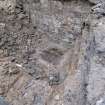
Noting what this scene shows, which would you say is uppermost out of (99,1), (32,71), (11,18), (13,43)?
(99,1)

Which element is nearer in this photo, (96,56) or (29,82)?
(96,56)

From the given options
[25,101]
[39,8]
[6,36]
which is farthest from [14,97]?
[39,8]

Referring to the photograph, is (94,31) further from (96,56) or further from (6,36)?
(6,36)

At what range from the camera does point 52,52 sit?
382 centimetres

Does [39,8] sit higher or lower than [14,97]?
higher

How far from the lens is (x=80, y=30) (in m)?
3.45

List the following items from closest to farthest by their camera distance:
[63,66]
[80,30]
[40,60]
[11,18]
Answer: [80,30] < [63,66] < [40,60] < [11,18]

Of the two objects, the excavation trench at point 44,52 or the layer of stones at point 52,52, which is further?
the excavation trench at point 44,52

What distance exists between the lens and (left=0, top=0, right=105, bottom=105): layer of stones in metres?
3.14

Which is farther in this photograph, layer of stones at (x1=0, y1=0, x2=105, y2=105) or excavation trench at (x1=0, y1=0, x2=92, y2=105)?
excavation trench at (x1=0, y1=0, x2=92, y2=105)

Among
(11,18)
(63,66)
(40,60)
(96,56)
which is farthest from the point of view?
(11,18)

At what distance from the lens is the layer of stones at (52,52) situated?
3.14 metres

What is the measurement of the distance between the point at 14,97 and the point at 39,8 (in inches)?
44.3

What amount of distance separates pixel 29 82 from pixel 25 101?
25cm
